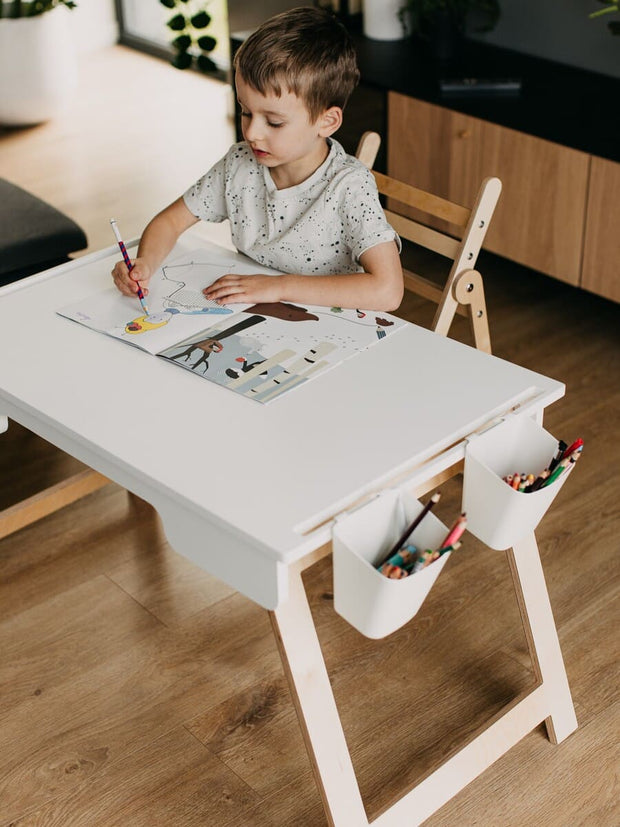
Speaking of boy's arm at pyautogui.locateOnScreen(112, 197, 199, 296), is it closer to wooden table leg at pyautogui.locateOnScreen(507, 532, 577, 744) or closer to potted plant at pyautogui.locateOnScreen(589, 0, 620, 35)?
wooden table leg at pyautogui.locateOnScreen(507, 532, 577, 744)

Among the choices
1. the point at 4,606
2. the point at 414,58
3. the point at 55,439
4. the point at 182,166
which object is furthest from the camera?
the point at 182,166

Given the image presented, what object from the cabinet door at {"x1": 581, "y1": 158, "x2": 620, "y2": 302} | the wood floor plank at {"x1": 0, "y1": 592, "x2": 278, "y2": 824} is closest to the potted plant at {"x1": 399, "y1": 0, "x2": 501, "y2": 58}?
the cabinet door at {"x1": 581, "y1": 158, "x2": 620, "y2": 302}

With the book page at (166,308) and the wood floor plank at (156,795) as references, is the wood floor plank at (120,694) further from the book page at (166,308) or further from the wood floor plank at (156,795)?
the book page at (166,308)

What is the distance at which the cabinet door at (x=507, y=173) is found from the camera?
9.03 ft

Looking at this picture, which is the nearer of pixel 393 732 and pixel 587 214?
pixel 393 732

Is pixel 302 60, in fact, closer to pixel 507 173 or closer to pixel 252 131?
pixel 252 131

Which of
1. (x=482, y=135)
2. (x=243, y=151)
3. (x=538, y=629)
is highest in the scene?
(x=243, y=151)

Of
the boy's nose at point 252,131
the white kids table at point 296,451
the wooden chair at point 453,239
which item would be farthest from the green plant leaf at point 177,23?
the white kids table at point 296,451

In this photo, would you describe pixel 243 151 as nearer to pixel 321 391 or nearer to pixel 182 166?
pixel 321 391

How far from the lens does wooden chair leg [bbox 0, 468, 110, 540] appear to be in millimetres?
Result: 2102

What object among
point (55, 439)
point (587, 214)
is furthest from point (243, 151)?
point (587, 214)

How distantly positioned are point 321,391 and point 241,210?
56cm

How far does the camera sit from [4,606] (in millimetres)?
2074

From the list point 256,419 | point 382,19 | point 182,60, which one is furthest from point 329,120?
point 182,60
